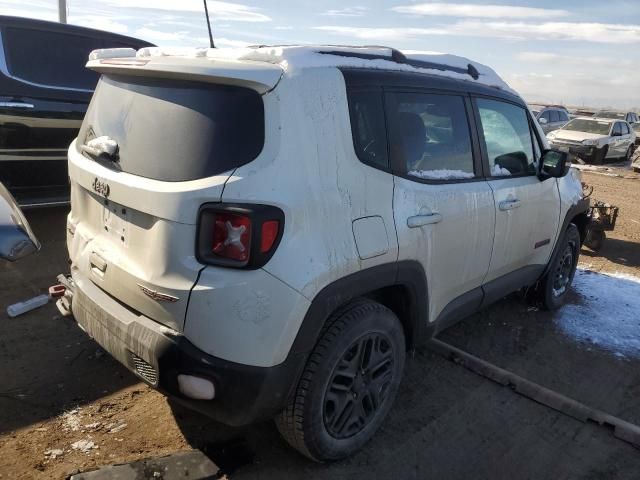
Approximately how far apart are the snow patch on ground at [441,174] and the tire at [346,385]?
2.39 feet

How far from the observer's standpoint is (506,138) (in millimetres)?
3779

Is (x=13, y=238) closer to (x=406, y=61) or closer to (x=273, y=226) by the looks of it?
(x=273, y=226)

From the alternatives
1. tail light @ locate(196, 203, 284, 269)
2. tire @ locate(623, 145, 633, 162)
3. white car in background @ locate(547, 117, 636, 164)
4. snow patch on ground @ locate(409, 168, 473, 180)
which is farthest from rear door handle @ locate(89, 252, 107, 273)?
tire @ locate(623, 145, 633, 162)

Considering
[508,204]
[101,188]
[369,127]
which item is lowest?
[508,204]

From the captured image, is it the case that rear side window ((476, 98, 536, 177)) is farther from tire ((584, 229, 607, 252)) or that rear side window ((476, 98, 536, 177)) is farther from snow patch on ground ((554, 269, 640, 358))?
tire ((584, 229, 607, 252))

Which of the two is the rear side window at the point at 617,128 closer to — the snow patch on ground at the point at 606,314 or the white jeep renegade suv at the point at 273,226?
the snow patch on ground at the point at 606,314

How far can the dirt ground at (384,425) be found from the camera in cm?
275

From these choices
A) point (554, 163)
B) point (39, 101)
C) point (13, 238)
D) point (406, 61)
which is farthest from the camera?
point (39, 101)

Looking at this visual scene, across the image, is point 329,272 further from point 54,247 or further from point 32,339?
point 54,247

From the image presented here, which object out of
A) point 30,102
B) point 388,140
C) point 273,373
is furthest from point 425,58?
point 30,102

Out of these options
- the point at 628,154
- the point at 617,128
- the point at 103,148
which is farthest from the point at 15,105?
the point at 628,154

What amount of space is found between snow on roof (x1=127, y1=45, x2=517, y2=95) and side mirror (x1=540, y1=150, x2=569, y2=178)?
0.90 metres

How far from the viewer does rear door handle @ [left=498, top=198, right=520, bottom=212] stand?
138 inches

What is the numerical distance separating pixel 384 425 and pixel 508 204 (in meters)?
1.59
